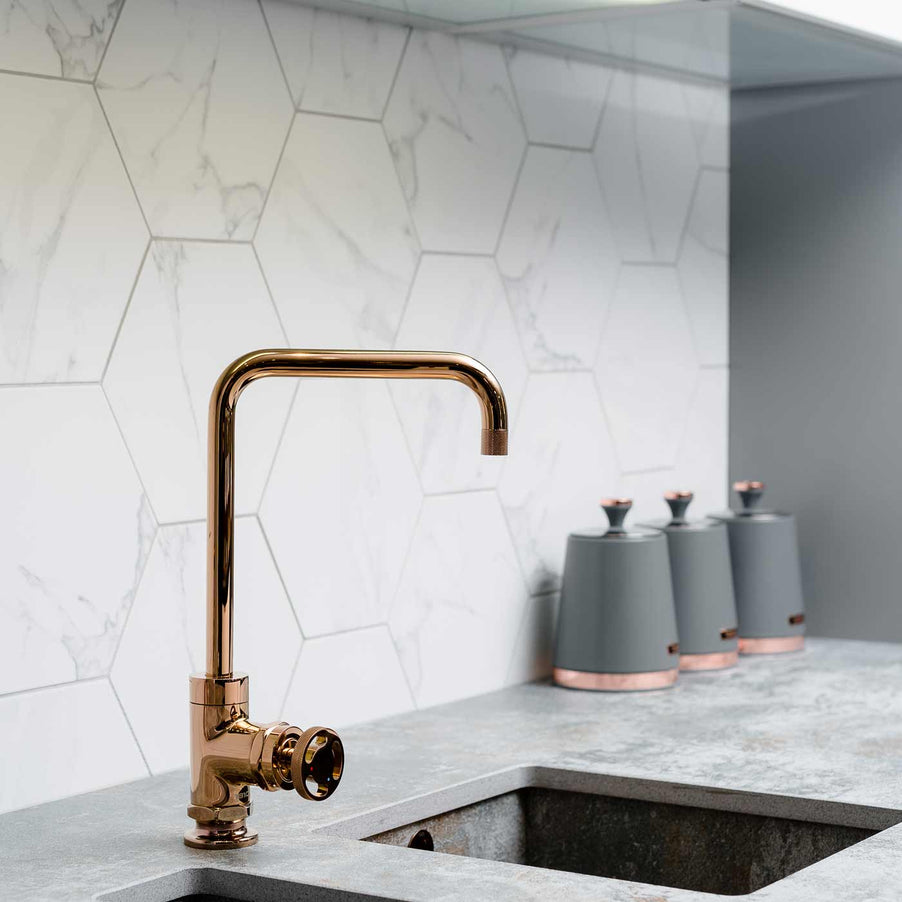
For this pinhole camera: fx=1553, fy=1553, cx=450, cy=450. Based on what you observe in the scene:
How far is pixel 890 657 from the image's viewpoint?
1755mm

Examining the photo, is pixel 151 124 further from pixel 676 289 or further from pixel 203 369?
pixel 676 289

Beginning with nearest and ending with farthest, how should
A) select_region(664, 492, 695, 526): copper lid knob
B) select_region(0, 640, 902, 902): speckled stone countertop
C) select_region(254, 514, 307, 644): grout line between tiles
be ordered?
select_region(0, 640, 902, 902): speckled stone countertop → select_region(254, 514, 307, 644): grout line between tiles → select_region(664, 492, 695, 526): copper lid knob

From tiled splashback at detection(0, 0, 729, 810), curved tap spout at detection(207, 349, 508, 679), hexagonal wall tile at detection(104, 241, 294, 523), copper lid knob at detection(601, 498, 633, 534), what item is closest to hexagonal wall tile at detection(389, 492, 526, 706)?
tiled splashback at detection(0, 0, 729, 810)

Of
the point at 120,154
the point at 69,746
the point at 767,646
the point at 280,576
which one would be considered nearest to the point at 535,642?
the point at 767,646

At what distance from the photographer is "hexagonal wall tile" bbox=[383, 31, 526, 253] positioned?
4.88 ft

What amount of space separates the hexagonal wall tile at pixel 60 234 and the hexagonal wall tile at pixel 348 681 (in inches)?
14.0

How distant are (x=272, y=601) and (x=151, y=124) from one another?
0.42 meters

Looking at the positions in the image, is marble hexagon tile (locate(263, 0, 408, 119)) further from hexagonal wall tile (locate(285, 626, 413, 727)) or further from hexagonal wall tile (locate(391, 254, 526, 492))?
hexagonal wall tile (locate(285, 626, 413, 727))

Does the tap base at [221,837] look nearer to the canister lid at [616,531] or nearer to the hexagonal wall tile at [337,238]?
the hexagonal wall tile at [337,238]

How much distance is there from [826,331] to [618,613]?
A: 1.77 feet

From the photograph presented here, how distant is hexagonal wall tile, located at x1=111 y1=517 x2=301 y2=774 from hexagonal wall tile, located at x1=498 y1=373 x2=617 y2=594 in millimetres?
362

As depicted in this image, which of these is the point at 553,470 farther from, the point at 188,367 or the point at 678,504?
the point at 188,367

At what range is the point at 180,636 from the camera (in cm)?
127

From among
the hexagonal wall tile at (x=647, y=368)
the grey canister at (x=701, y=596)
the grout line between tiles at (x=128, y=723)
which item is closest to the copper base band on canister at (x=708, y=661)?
the grey canister at (x=701, y=596)
